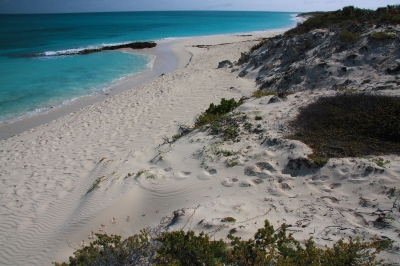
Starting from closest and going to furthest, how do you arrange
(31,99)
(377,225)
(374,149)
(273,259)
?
1. (273,259)
2. (377,225)
3. (374,149)
4. (31,99)

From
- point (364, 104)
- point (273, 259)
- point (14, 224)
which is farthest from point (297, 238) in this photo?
point (14, 224)

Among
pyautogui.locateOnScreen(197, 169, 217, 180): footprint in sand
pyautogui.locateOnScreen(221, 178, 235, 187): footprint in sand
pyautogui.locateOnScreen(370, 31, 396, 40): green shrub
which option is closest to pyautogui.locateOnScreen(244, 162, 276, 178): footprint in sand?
pyautogui.locateOnScreen(221, 178, 235, 187): footprint in sand

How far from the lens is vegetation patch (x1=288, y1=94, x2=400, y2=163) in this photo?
→ 4762mm

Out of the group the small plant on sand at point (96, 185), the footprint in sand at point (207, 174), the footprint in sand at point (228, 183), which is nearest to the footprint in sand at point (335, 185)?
the footprint in sand at point (228, 183)

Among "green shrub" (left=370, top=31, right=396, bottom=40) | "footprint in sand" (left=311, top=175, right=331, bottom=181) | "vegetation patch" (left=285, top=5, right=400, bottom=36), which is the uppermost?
"vegetation patch" (left=285, top=5, right=400, bottom=36)

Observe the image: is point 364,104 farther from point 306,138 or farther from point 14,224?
point 14,224

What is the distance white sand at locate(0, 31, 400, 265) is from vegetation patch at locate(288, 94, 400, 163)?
1.14ft

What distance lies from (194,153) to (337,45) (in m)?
8.98

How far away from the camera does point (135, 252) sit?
3342 millimetres

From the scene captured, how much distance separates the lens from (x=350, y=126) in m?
5.47

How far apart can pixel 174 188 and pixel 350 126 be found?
393cm

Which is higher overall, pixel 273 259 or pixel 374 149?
pixel 374 149

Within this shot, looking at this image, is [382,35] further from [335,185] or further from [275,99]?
[335,185]

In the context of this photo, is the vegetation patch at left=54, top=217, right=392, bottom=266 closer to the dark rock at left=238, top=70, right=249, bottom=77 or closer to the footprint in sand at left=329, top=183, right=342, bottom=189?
the footprint in sand at left=329, top=183, right=342, bottom=189
